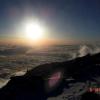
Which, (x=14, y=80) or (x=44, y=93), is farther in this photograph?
(x=14, y=80)

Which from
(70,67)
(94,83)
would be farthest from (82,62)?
(94,83)

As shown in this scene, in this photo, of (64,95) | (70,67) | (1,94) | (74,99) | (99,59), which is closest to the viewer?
(74,99)

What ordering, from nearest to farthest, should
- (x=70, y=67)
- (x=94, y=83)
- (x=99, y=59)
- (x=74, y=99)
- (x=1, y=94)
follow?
(x=74, y=99)
(x=1, y=94)
(x=94, y=83)
(x=70, y=67)
(x=99, y=59)

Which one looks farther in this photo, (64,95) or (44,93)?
(44,93)

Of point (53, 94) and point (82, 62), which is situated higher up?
point (82, 62)

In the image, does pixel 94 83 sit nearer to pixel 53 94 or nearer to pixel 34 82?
pixel 53 94

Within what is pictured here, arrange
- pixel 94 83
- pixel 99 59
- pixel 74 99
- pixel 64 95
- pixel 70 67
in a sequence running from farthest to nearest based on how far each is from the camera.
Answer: pixel 99 59 → pixel 70 67 → pixel 94 83 → pixel 64 95 → pixel 74 99

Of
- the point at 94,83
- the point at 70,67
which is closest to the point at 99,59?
the point at 70,67

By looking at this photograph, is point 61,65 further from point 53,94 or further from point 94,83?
point 53,94

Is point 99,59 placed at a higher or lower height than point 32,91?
higher
